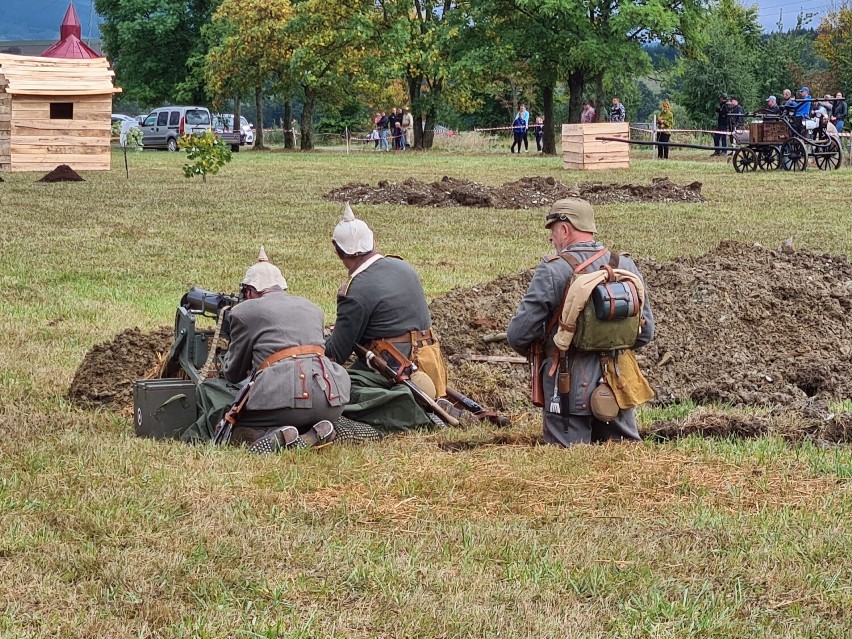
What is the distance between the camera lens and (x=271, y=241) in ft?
55.6

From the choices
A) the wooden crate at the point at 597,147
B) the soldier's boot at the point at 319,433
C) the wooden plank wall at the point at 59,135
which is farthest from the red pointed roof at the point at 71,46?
the soldier's boot at the point at 319,433

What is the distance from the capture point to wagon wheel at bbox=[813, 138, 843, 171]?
29.7 metres

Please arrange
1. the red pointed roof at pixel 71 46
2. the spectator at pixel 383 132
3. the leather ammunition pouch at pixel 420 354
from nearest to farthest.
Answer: the leather ammunition pouch at pixel 420 354, the red pointed roof at pixel 71 46, the spectator at pixel 383 132

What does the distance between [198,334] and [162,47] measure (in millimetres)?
65259

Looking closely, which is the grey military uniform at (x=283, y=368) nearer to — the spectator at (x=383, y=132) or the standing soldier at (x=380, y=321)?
the standing soldier at (x=380, y=321)

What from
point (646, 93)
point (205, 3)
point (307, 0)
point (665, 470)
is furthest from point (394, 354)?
point (646, 93)

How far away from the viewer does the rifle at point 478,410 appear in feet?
25.1

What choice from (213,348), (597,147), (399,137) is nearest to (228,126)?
(399,137)

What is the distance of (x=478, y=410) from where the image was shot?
306 inches

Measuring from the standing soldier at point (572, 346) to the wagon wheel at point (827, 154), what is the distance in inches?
976

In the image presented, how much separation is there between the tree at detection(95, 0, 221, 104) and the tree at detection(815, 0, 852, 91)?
32652 mm

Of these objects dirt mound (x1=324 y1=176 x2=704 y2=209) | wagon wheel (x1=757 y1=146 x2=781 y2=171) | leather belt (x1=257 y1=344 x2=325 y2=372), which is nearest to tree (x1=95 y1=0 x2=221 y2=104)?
wagon wheel (x1=757 y1=146 x2=781 y2=171)

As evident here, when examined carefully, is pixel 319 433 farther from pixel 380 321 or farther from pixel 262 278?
pixel 380 321

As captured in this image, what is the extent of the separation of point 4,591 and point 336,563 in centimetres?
118
